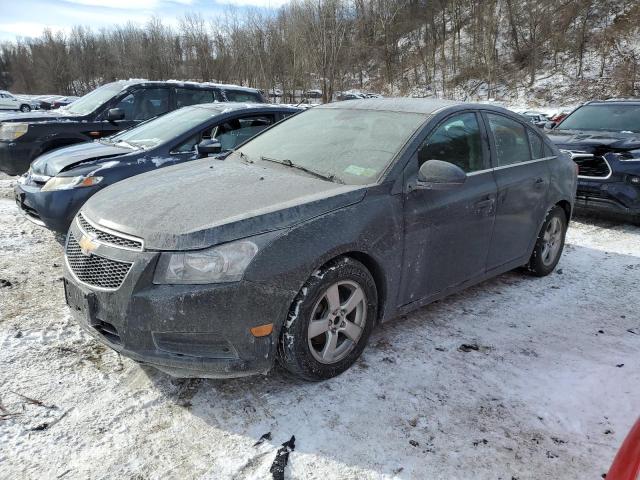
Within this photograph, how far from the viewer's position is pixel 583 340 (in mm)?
3582

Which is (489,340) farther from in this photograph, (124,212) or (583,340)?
(124,212)

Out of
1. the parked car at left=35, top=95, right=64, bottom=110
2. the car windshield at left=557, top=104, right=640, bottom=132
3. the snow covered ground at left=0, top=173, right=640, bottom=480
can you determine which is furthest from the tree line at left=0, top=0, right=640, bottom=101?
the snow covered ground at left=0, top=173, right=640, bottom=480

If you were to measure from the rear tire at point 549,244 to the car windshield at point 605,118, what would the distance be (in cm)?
360

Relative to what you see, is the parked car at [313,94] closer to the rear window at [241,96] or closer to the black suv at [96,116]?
the rear window at [241,96]

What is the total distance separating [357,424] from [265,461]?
0.53m

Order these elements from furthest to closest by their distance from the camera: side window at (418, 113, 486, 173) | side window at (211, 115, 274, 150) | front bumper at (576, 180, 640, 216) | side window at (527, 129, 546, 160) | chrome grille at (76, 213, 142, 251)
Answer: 1. front bumper at (576, 180, 640, 216)
2. side window at (211, 115, 274, 150)
3. side window at (527, 129, 546, 160)
4. side window at (418, 113, 486, 173)
5. chrome grille at (76, 213, 142, 251)

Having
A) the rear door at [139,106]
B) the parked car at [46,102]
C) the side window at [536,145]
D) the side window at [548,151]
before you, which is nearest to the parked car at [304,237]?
the side window at [536,145]

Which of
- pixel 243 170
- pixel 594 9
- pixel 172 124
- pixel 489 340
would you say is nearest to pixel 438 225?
pixel 489 340

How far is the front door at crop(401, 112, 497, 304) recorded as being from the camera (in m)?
3.21

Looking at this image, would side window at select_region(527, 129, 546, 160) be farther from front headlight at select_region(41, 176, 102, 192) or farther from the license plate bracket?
front headlight at select_region(41, 176, 102, 192)

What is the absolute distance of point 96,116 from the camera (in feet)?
23.7

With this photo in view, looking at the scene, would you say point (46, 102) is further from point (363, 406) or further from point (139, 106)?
point (363, 406)

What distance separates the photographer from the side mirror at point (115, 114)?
23.2 ft

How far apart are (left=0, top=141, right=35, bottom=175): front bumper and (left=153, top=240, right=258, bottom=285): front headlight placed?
5.71 m
